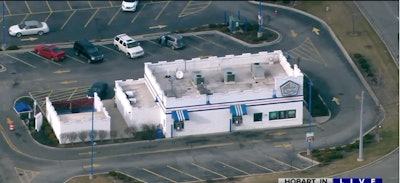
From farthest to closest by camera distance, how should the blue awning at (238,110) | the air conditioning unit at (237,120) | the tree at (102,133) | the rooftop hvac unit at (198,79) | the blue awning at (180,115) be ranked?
1. the rooftop hvac unit at (198,79)
2. the air conditioning unit at (237,120)
3. the blue awning at (238,110)
4. the blue awning at (180,115)
5. the tree at (102,133)

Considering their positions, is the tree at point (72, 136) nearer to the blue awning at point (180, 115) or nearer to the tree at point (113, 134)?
the tree at point (113, 134)

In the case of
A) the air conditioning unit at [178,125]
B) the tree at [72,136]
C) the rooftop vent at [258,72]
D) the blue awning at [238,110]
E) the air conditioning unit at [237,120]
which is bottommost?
the tree at [72,136]

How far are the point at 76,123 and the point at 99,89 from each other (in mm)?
11824

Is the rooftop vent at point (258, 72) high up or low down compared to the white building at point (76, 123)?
up

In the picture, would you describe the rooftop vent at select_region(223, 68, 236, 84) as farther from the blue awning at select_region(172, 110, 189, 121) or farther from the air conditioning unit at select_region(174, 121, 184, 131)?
the air conditioning unit at select_region(174, 121, 184, 131)

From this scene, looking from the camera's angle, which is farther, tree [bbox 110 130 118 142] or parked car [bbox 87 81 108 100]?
parked car [bbox 87 81 108 100]

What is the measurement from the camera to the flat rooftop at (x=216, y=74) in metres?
186

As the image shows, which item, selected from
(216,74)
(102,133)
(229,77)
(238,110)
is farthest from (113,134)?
(216,74)

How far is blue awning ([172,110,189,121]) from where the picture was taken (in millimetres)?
181375

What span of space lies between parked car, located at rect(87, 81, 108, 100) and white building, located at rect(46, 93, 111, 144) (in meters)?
6.81

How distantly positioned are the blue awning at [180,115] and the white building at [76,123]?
6.95 metres

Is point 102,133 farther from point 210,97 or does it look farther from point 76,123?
point 210,97

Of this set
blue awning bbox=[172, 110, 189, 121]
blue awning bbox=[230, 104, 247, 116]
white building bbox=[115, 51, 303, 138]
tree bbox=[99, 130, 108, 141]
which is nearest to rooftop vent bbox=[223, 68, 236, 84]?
white building bbox=[115, 51, 303, 138]

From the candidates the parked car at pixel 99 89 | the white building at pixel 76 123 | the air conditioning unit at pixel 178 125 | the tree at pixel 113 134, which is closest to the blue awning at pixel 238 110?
the air conditioning unit at pixel 178 125
